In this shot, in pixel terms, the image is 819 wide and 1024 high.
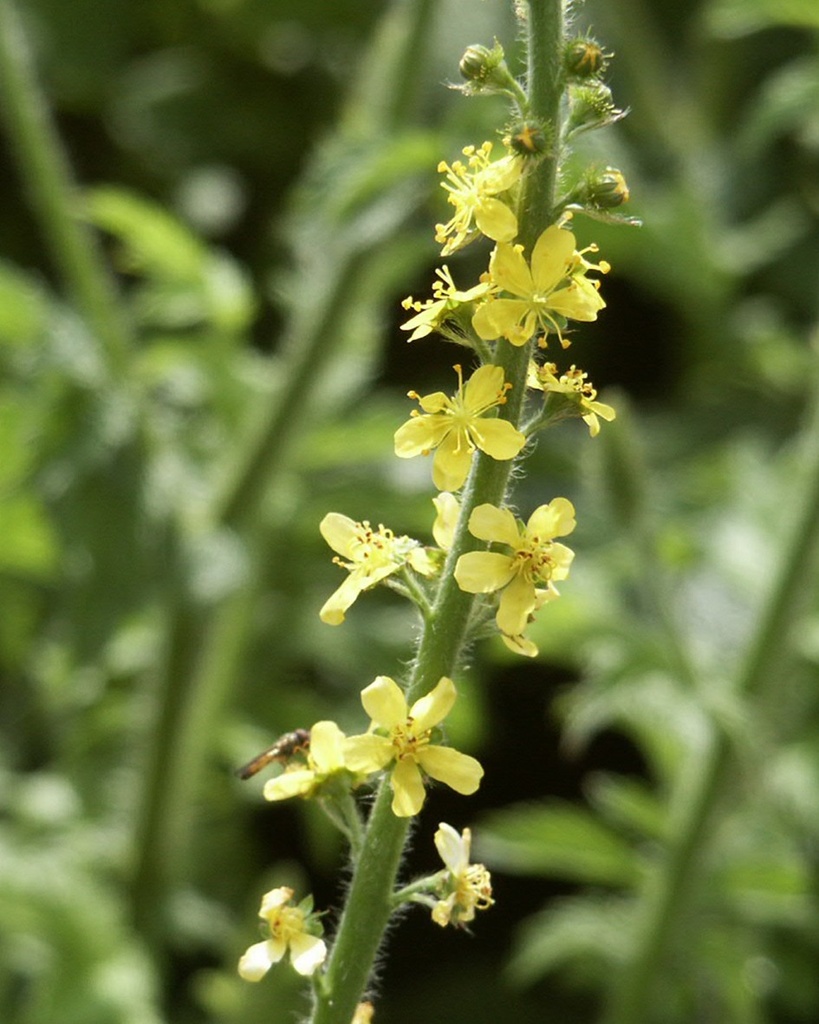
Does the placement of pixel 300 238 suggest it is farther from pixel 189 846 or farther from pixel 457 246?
pixel 457 246

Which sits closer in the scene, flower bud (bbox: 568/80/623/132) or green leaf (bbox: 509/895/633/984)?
flower bud (bbox: 568/80/623/132)

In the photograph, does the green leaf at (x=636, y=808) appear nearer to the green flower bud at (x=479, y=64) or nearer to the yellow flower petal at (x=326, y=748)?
the yellow flower petal at (x=326, y=748)

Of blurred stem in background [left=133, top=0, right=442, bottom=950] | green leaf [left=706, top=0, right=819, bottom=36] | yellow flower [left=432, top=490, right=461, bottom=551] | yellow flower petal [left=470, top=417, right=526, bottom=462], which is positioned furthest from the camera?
blurred stem in background [left=133, top=0, right=442, bottom=950]

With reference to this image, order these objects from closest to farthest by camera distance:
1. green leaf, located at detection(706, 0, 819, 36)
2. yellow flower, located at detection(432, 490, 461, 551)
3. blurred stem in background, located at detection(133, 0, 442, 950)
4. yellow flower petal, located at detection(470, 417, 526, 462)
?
yellow flower petal, located at detection(470, 417, 526, 462) < yellow flower, located at detection(432, 490, 461, 551) < green leaf, located at detection(706, 0, 819, 36) < blurred stem in background, located at detection(133, 0, 442, 950)

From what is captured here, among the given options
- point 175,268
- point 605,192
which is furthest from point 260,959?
point 175,268

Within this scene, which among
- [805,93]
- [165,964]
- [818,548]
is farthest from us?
[165,964]

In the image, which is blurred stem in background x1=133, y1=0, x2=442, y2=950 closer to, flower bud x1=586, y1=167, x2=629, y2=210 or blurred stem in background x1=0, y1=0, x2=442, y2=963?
blurred stem in background x1=0, y1=0, x2=442, y2=963

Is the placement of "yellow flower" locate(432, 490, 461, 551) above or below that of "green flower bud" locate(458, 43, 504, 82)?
below

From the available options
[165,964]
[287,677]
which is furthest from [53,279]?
[165,964]

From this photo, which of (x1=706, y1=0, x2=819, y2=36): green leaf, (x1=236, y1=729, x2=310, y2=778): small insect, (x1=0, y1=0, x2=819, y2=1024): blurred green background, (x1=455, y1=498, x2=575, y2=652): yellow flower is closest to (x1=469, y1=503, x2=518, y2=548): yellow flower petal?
(x1=455, y1=498, x2=575, y2=652): yellow flower
